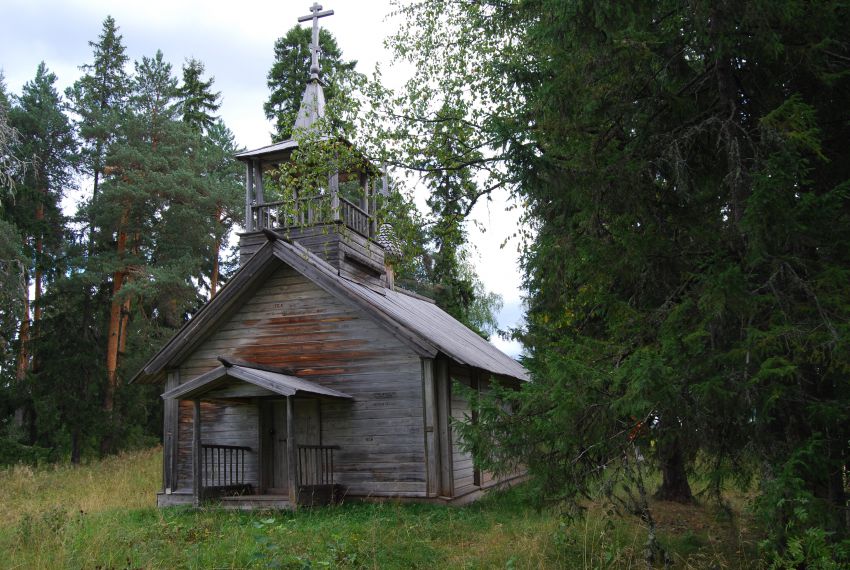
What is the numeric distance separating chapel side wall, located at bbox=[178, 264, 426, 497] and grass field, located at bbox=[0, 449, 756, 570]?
83 centimetres

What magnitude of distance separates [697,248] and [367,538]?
517 cm

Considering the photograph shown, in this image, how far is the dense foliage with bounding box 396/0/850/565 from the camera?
5484 mm

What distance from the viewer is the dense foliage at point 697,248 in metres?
5.48

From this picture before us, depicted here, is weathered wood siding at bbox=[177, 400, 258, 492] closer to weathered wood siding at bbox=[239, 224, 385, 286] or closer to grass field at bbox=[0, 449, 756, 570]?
grass field at bbox=[0, 449, 756, 570]

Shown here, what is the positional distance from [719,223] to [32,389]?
21.6m

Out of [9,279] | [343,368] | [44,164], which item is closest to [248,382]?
[343,368]

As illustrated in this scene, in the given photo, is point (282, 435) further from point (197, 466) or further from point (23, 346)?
point (23, 346)

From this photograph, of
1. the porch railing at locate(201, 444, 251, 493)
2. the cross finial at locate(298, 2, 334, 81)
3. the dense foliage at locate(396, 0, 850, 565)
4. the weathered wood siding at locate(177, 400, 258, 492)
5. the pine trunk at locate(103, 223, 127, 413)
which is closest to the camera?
the dense foliage at locate(396, 0, 850, 565)

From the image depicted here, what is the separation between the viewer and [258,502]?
11.9 m

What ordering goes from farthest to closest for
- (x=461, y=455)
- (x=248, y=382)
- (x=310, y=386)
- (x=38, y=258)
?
1. (x=38, y=258)
2. (x=461, y=455)
3. (x=310, y=386)
4. (x=248, y=382)

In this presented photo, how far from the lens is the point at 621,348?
659 centimetres

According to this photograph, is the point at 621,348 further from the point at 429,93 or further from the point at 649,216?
the point at 429,93

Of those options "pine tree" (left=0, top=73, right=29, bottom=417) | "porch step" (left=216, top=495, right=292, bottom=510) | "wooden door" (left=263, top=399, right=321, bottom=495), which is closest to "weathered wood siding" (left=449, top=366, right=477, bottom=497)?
"wooden door" (left=263, top=399, right=321, bottom=495)

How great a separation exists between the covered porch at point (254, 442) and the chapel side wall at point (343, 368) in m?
0.17
